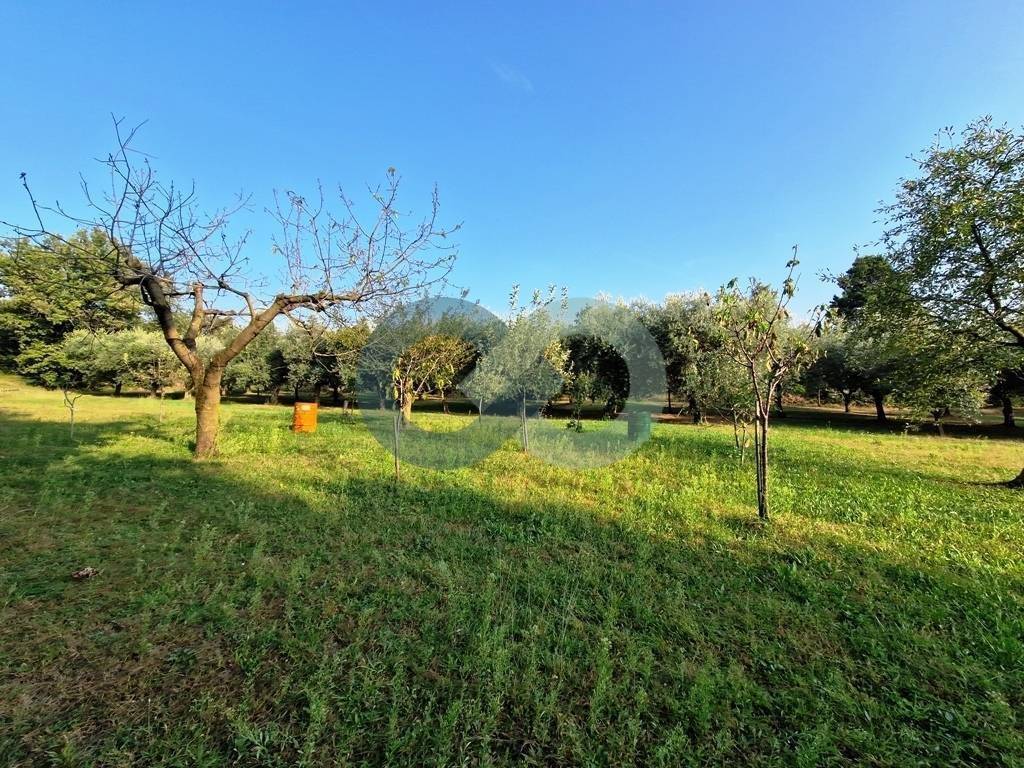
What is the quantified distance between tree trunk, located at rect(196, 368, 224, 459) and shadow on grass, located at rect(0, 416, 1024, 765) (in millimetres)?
3641

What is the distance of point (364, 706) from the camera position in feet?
7.48

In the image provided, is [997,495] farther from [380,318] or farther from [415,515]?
[380,318]

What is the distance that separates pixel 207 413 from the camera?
29.0ft

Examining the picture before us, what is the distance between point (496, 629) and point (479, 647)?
0.25 m

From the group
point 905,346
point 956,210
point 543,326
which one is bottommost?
point 905,346

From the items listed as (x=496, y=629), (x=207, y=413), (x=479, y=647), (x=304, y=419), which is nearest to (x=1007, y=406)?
(x=496, y=629)

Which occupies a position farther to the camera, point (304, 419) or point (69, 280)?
point (304, 419)

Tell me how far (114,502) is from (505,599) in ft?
18.4

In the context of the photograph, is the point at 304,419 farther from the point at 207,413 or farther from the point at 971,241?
the point at 971,241

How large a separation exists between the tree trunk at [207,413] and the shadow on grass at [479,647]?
364 cm

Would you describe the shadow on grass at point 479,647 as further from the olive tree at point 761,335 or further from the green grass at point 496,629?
the olive tree at point 761,335

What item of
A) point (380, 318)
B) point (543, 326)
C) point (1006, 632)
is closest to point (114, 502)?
point (380, 318)

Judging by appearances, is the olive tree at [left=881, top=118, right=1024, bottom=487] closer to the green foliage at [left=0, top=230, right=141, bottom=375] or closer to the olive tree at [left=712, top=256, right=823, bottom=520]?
the olive tree at [left=712, top=256, right=823, bottom=520]

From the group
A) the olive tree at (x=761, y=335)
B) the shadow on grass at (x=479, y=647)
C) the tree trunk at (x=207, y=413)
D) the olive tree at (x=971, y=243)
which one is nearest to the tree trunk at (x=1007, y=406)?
the olive tree at (x=971, y=243)
